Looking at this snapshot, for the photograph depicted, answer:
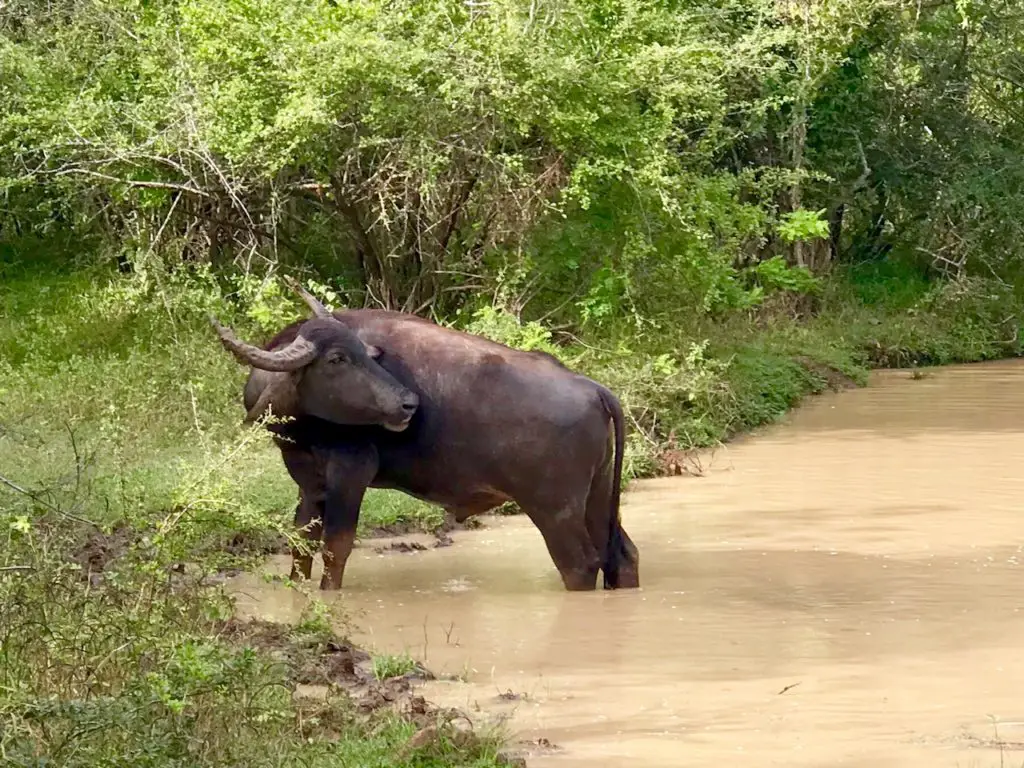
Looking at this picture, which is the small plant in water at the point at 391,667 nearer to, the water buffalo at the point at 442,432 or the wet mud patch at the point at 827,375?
the water buffalo at the point at 442,432

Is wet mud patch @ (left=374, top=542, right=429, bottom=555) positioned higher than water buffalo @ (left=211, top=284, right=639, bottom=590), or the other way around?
water buffalo @ (left=211, top=284, right=639, bottom=590)

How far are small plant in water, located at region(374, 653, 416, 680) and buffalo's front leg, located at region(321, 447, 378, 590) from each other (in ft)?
5.70

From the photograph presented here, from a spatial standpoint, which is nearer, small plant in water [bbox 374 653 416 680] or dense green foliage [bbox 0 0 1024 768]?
small plant in water [bbox 374 653 416 680]

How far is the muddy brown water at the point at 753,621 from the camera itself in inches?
Result: 249

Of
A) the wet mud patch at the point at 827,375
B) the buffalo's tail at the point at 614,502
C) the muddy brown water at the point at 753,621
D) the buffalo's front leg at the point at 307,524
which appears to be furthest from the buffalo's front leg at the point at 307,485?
the wet mud patch at the point at 827,375

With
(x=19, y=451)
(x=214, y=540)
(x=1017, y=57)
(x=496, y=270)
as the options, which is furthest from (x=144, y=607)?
(x=1017, y=57)

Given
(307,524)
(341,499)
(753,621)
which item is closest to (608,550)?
(753,621)

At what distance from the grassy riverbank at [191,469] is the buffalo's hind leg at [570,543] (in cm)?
142

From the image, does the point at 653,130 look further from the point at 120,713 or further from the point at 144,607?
the point at 120,713

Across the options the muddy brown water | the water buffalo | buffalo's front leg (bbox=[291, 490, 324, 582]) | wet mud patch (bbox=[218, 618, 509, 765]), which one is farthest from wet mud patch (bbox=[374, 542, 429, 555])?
wet mud patch (bbox=[218, 618, 509, 765])

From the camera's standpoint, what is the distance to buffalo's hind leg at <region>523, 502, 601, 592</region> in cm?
885

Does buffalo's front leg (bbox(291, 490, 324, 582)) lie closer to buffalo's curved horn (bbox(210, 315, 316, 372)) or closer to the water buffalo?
the water buffalo

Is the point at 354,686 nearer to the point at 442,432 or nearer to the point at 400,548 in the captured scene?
the point at 442,432

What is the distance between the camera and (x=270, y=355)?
8773 mm
